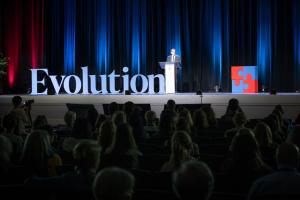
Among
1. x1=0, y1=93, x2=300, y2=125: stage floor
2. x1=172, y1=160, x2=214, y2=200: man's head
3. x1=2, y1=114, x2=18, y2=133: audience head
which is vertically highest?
x1=0, y1=93, x2=300, y2=125: stage floor

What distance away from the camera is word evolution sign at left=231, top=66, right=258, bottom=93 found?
13859mm

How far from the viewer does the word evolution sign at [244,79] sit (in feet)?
45.5

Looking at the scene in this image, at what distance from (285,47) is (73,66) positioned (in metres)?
7.19

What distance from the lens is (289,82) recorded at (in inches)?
614

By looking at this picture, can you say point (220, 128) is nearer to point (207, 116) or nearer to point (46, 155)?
point (207, 116)

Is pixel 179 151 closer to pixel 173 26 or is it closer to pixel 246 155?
pixel 246 155

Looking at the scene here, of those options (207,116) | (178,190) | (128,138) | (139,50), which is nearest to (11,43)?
(139,50)

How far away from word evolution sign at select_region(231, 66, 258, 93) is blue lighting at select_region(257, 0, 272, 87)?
2.03 meters

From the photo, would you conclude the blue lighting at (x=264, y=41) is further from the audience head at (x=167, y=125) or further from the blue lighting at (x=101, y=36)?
the audience head at (x=167, y=125)

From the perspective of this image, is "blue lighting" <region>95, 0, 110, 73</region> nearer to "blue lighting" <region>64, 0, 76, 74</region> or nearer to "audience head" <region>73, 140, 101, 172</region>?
"blue lighting" <region>64, 0, 76, 74</region>

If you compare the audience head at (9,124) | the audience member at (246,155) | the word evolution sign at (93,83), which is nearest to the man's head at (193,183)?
the audience member at (246,155)

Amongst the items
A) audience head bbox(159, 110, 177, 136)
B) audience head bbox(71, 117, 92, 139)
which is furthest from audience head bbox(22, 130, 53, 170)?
audience head bbox(159, 110, 177, 136)

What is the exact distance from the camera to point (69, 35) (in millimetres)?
17719

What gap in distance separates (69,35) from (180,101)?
6.26 metres
